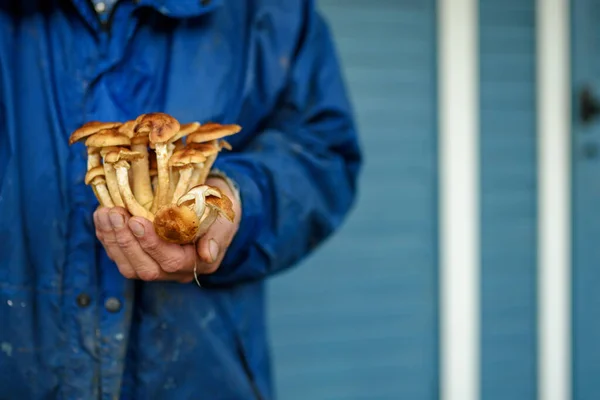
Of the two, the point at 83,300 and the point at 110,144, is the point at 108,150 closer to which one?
the point at 110,144

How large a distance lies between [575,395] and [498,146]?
1183mm

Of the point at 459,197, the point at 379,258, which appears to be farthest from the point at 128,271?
the point at 459,197

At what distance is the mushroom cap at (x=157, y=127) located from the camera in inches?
52.0

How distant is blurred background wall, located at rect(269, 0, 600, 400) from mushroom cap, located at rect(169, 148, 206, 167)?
2030 mm

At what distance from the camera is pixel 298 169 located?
5.57ft

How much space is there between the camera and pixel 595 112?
369 cm

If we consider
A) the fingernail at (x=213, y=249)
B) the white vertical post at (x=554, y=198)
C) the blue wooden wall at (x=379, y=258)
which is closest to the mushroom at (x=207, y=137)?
the fingernail at (x=213, y=249)

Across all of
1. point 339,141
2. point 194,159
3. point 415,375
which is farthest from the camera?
point 415,375

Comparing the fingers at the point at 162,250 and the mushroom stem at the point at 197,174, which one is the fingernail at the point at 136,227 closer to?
the fingers at the point at 162,250

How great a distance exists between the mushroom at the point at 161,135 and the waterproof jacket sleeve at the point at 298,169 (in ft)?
0.65

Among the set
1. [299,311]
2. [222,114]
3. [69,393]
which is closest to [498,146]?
[299,311]

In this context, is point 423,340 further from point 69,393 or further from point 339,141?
point 69,393

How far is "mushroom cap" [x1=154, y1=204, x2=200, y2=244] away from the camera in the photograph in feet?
4.20

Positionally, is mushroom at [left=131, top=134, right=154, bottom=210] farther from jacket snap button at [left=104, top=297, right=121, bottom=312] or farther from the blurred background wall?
the blurred background wall
